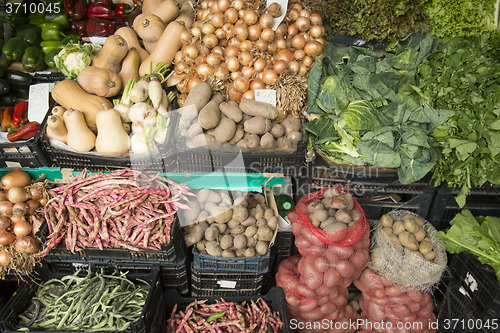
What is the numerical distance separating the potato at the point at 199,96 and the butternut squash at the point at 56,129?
3.26 ft

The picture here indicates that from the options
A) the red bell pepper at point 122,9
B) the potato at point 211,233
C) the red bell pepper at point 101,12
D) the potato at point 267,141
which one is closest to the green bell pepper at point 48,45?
the red bell pepper at point 101,12

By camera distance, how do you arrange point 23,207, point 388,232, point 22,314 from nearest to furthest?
point 22,314 → point 23,207 → point 388,232

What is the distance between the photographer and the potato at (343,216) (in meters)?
2.42

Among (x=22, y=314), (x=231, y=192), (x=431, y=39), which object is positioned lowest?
(x=22, y=314)

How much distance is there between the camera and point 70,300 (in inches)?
90.6

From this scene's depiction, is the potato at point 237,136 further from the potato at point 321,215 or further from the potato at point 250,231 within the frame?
the potato at point 321,215

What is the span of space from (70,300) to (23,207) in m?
0.80

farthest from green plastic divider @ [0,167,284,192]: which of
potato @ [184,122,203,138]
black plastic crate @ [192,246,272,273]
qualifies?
black plastic crate @ [192,246,272,273]

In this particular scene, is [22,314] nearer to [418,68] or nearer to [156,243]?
[156,243]

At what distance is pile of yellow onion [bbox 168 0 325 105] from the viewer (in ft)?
9.59

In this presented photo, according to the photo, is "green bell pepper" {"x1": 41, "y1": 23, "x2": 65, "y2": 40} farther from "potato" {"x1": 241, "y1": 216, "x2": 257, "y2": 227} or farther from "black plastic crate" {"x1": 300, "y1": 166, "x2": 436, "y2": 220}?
"black plastic crate" {"x1": 300, "y1": 166, "x2": 436, "y2": 220}

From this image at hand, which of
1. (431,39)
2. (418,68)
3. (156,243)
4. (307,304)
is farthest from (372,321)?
(431,39)

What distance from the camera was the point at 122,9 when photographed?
3.85m

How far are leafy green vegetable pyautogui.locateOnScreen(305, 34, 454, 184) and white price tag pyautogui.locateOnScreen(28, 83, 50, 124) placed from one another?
2.47 metres
